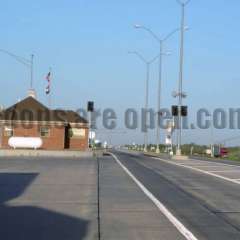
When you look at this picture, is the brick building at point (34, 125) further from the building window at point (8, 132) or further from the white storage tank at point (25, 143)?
the white storage tank at point (25, 143)

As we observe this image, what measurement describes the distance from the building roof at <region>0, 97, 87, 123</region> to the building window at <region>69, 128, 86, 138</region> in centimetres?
176

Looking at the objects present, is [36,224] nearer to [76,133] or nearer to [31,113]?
[31,113]

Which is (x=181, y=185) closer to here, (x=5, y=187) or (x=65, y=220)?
(x=5, y=187)

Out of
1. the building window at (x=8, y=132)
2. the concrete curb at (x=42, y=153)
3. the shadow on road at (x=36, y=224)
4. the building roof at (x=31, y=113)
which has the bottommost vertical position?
the shadow on road at (x=36, y=224)

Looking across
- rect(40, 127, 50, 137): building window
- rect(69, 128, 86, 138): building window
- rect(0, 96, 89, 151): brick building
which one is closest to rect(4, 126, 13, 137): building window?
rect(0, 96, 89, 151): brick building

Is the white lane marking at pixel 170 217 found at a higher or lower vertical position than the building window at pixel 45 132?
lower

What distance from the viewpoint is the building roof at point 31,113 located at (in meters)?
78.1

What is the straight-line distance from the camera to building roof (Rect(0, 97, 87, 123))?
256 feet

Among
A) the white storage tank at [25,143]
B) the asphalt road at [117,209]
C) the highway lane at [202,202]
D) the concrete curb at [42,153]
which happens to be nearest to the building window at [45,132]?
the white storage tank at [25,143]

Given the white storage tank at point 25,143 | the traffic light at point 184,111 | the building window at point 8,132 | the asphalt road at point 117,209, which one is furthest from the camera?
the building window at point 8,132

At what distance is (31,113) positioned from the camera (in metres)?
78.9

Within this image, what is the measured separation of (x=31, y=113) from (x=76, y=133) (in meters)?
9.46

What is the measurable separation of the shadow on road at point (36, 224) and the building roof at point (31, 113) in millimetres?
60859

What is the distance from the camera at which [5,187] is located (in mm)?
21250
